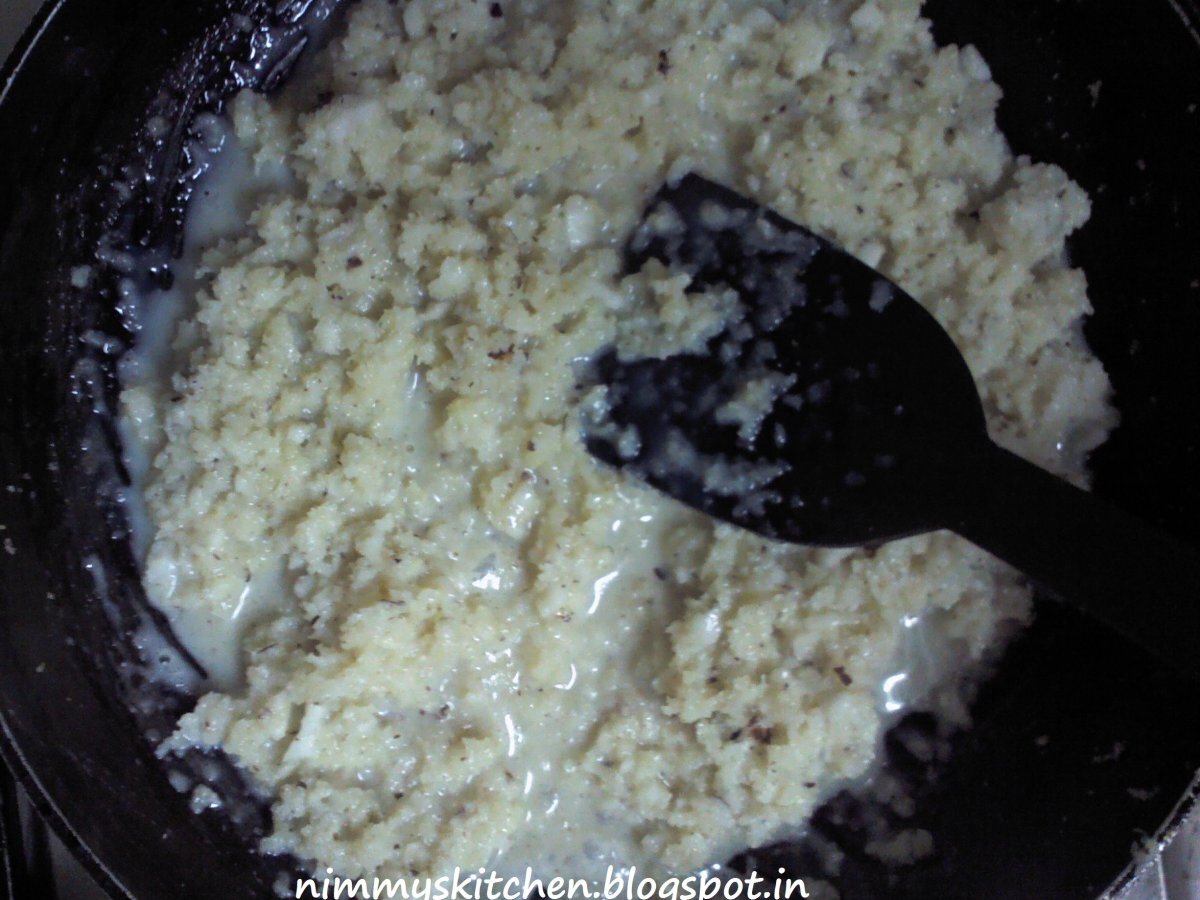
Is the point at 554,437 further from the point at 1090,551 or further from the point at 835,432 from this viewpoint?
the point at 1090,551

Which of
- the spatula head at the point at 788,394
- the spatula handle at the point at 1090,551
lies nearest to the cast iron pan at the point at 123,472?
the spatula handle at the point at 1090,551

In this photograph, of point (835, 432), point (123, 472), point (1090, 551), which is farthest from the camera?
point (123, 472)

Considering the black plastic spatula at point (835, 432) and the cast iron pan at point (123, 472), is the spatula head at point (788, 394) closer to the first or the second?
the black plastic spatula at point (835, 432)

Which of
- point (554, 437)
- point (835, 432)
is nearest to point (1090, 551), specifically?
point (835, 432)

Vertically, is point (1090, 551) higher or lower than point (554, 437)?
lower

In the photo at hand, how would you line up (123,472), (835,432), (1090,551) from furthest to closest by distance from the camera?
(123,472) < (835,432) < (1090,551)

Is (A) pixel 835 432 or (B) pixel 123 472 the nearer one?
(A) pixel 835 432
